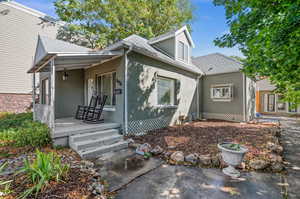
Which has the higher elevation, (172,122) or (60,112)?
(60,112)

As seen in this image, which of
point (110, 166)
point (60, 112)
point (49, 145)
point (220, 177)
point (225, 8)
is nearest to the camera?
point (220, 177)

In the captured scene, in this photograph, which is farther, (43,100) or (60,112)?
(43,100)

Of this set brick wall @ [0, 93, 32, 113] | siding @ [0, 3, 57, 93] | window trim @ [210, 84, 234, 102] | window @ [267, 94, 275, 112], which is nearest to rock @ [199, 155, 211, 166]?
window trim @ [210, 84, 234, 102]

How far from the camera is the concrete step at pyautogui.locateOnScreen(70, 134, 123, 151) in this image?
4292 millimetres

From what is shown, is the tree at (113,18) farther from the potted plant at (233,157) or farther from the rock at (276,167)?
the rock at (276,167)

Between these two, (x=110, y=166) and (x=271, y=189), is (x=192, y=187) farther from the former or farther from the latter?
(x=110, y=166)

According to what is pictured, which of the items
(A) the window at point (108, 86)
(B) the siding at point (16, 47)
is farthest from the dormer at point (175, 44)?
(B) the siding at point (16, 47)

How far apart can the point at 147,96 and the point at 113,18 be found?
11.7 m

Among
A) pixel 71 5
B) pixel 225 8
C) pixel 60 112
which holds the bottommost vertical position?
pixel 60 112

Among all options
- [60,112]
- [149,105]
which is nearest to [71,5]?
[60,112]

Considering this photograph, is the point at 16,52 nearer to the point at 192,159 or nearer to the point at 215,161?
the point at 192,159

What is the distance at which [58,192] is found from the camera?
238 cm

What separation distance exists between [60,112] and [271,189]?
884cm

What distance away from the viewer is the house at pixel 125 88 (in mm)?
4781
